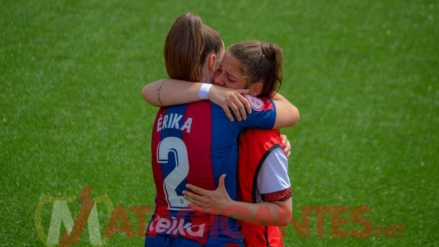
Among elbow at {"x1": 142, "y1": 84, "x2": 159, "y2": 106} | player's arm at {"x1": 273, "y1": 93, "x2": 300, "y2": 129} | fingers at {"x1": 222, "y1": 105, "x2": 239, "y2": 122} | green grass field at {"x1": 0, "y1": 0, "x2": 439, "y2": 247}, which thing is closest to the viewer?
fingers at {"x1": 222, "y1": 105, "x2": 239, "y2": 122}

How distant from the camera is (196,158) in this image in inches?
95.4

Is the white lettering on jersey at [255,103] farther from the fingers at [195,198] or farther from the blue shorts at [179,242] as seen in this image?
the blue shorts at [179,242]

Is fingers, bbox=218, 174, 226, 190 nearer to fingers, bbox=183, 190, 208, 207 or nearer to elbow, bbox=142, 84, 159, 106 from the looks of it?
fingers, bbox=183, 190, 208, 207

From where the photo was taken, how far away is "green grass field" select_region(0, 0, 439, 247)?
4469 mm

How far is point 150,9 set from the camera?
7094 millimetres

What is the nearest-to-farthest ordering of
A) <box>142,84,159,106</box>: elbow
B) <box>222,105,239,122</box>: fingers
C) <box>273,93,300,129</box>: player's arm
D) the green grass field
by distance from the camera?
<box>222,105,239,122</box>: fingers → <box>273,93,300,129</box>: player's arm → <box>142,84,159,106</box>: elbow → the green grass field

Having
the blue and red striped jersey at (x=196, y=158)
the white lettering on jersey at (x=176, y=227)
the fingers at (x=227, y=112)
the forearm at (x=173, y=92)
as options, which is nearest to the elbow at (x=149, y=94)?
the forearm at (x=173, y=92)

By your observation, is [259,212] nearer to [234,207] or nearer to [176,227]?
[234,207]

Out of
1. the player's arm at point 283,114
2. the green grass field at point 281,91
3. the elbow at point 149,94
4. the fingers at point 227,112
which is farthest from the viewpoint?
the green grass field at point 281,91

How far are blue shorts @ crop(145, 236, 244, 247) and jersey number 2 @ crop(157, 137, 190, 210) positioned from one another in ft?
0.43

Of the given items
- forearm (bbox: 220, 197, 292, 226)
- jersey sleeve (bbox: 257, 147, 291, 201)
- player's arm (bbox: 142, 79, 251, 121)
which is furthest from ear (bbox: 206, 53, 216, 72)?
forearm (bbox: 220, 197, 292, 226)

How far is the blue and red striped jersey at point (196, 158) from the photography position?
7.92 ft

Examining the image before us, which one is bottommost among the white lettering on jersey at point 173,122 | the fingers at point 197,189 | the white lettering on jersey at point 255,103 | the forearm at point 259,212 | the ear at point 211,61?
the forearm at point 259,212

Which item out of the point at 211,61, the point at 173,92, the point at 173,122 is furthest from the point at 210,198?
the point at 211,61
